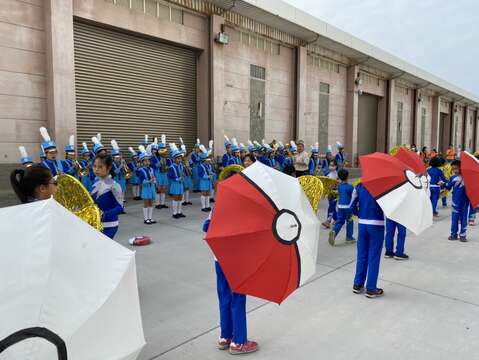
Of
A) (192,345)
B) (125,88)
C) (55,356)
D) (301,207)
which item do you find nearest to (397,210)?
(301,207)

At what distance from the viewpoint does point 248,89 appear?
13758mm

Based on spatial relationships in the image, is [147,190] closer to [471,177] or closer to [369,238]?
[369,238]

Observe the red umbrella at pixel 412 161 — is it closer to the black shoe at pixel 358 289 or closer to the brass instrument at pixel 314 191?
the brass instrument at pixel 314 191

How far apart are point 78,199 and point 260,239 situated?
6.17ft

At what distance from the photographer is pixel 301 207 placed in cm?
261

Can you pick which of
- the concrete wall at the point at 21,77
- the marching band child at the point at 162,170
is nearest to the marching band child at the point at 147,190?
the marching band child at the point at 162,170

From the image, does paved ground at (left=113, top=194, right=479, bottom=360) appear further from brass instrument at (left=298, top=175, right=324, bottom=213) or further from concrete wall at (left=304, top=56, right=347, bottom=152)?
concrete wall at (left=304, top=56, right=347, bottom=152)

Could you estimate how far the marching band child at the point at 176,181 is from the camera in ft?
28.8

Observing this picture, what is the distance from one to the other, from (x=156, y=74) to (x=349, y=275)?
8838mm

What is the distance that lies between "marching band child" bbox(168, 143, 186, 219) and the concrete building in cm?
230

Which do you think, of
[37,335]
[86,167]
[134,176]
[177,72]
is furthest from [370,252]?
[177,72]

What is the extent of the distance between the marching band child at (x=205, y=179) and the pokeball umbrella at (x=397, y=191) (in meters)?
5.96

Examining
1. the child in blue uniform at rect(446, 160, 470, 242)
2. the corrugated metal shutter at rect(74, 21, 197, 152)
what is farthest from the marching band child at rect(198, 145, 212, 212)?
the child in blue uniform at rect(446, 160, 470, 242)

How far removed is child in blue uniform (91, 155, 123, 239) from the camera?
4141 millimetres
